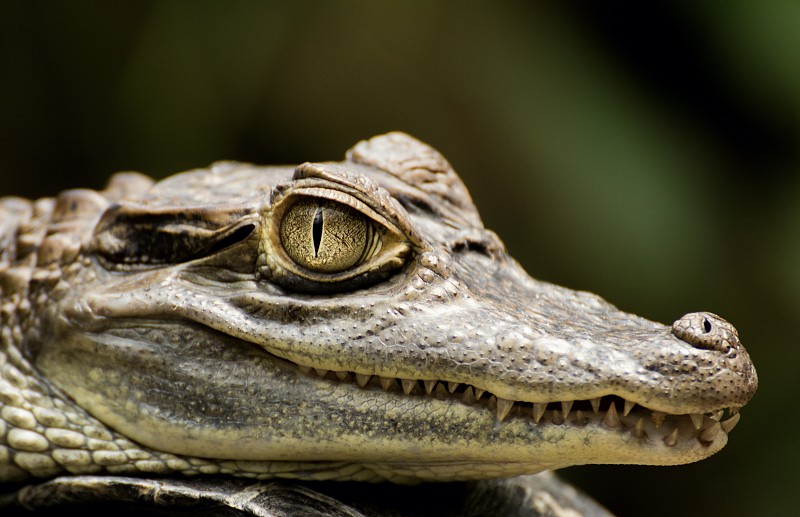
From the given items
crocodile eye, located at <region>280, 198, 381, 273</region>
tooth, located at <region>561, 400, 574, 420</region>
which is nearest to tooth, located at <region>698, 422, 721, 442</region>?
tooth, located at <region>561, 400, 574, 420</region>

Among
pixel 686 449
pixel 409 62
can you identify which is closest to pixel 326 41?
pixel 409 62

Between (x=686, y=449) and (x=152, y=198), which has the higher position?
(x=152, y=198)

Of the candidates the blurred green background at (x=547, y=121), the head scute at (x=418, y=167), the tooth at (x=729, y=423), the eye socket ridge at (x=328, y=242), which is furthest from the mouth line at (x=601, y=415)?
the blurred green background at (x=547, y=121)

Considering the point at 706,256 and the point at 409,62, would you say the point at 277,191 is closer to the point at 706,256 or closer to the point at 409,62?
the point at 706,256

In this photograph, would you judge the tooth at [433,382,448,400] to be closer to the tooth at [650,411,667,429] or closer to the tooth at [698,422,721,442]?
the tooth at [650,411,667,429]

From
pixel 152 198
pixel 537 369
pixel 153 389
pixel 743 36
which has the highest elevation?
pixel 743 36

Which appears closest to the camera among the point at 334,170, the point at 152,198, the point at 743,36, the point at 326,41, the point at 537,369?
the point at 537,369

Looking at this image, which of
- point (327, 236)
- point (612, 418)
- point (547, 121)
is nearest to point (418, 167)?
point (327, 236)
